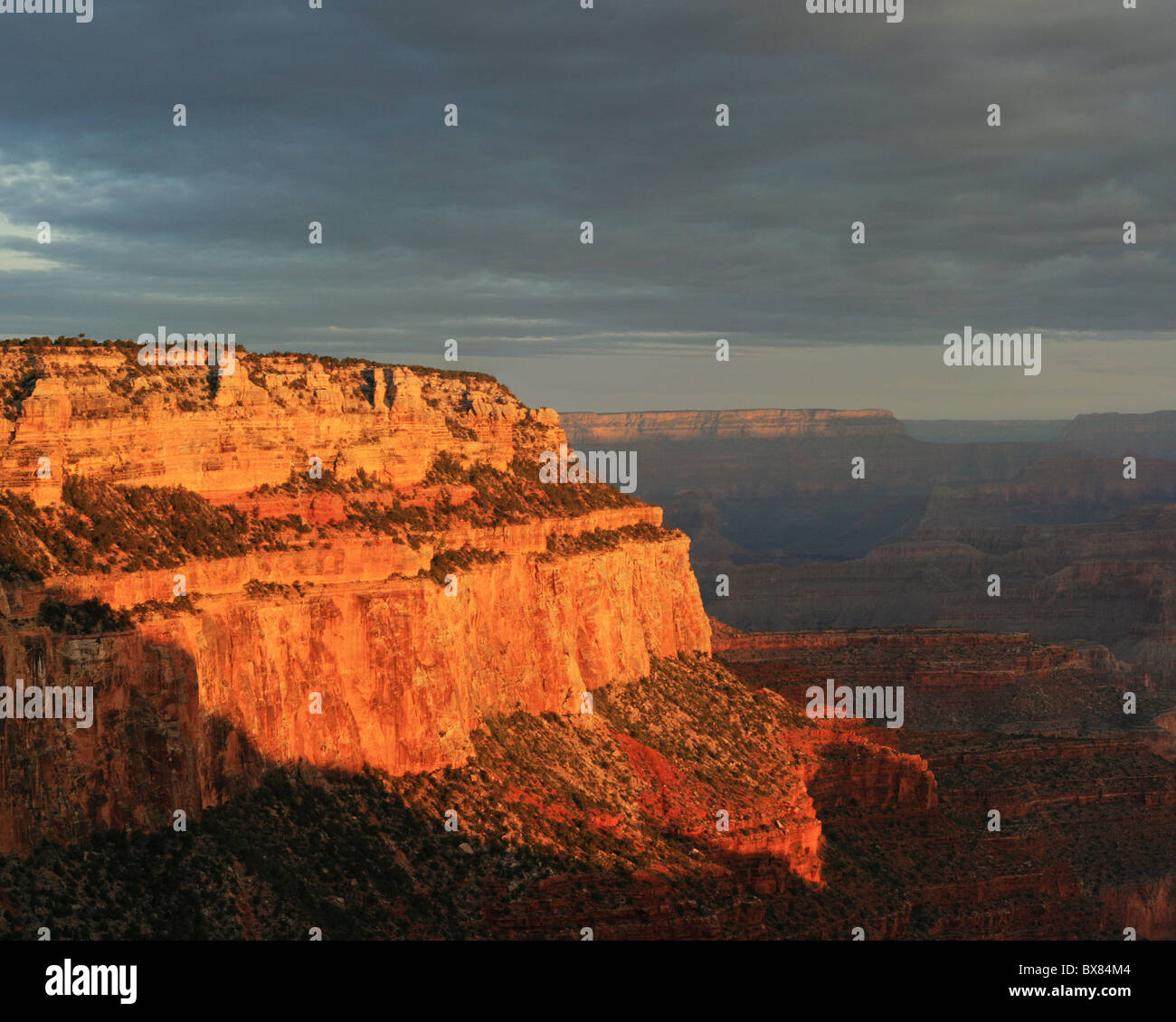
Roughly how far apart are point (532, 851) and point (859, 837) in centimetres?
3006

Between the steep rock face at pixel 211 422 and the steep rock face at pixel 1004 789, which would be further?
the steep rock face at pixel 1004 789

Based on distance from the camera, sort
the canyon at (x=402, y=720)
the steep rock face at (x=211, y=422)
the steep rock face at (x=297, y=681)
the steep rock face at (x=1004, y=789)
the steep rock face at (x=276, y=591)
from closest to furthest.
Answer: the steep rock face at (x=297, y=681)
the steep rock face at (x=276, y=591)
the canyon at (x=402, y=720)
the steep rock face at (x=211, y=422)
the steep rock face at (x=1004, y=789)

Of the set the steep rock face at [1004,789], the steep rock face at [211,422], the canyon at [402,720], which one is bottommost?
the steep rock face at [1004,789]

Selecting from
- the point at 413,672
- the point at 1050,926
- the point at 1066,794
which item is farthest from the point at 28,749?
the point at 1066,794

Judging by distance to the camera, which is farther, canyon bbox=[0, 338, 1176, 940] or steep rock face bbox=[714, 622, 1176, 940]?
steep rock face bbox=[714, 622, 1176, 940]

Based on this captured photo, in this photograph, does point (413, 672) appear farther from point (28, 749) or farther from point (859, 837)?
point (859, 837)

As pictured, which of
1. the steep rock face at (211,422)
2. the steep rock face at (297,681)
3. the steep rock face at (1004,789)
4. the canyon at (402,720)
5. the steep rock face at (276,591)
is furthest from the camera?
the steep rock face at (1004,789)

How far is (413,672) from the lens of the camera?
61.8m

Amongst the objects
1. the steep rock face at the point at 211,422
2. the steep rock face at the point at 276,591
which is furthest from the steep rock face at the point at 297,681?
the steep rock face at the point at 211,422

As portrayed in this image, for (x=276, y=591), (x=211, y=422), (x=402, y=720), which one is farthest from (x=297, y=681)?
(x=211, y=422)

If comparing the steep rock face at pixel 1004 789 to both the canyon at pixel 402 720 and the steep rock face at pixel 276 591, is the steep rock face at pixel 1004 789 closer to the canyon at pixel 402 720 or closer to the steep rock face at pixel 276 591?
the canyon at pixel 402 720

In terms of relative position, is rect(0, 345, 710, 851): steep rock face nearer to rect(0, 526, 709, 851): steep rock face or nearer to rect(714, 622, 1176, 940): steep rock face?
rect(0, 526, 709, 851): steep rock face

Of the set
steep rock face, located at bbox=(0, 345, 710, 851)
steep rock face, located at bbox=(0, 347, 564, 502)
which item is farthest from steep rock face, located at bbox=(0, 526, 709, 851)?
steep rock face, located at bbox=(0, 347, 564, 502)

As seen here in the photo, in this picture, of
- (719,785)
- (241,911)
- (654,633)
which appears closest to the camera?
(241,911)
